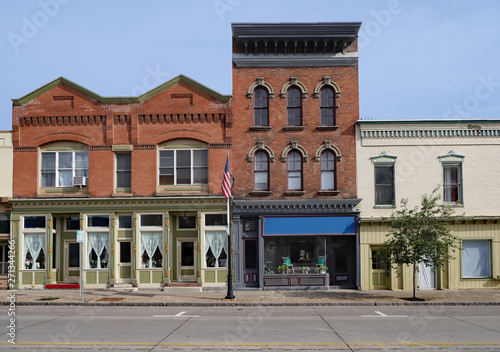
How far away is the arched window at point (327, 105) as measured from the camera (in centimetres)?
2736

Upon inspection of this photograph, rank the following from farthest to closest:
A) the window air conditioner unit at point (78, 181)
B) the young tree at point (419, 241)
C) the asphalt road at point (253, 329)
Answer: the window air conditioner unit at point (78, 181) → the young tree at point (419, 241) → the asphalt road at point (253, 329)

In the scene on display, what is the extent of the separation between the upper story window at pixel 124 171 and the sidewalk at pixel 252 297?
5347 millimetres

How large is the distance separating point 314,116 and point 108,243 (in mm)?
12258

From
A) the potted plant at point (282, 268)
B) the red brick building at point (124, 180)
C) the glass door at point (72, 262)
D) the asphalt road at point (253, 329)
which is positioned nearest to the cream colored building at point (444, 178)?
the potted plant at point (282, 268)

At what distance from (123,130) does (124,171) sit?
6.87ft

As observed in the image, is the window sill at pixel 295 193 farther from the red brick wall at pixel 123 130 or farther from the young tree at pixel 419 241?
the young tree at pixel 419 241

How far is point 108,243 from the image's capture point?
89.3 feet

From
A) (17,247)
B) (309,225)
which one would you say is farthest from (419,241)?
(17,247)

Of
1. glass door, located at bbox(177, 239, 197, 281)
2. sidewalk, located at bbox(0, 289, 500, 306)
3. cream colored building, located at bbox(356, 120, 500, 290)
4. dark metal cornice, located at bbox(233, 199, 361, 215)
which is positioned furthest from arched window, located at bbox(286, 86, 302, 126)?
sidewalk, located at bbox(0, 289, 500, 306)

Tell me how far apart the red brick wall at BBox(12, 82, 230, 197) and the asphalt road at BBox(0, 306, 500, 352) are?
27.1ft

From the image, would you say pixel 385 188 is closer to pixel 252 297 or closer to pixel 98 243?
pixel 252 297

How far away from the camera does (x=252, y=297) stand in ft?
78.0

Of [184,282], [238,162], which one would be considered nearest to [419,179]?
[238,162]

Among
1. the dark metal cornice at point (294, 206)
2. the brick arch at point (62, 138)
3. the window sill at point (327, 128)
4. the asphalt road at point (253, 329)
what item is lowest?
the asphalt road at point (253, 329)
